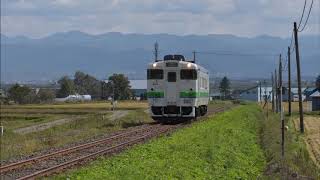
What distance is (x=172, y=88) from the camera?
34125 millimetres

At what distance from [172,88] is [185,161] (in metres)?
17.4

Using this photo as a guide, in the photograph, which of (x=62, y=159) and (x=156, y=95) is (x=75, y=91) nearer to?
(x=156, y=95)

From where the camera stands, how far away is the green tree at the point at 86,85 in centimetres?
17112

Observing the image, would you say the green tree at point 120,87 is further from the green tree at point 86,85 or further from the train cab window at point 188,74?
the train cab window at point 188,74

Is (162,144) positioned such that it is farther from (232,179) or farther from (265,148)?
(232,179)

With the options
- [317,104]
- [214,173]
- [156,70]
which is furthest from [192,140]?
[317,104]

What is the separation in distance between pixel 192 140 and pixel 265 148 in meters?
2.68

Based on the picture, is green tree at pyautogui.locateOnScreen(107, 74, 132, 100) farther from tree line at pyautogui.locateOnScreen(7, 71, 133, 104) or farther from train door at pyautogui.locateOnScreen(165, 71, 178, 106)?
train door at pyautogui.locateOnScreen(165, 71, 178, 106)

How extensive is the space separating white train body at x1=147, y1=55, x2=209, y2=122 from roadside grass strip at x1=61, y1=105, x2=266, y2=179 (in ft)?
28.3

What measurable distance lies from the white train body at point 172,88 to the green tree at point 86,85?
135 metres

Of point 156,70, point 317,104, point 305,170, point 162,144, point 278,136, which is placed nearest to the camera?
point 305,170

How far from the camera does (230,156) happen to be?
19234mm

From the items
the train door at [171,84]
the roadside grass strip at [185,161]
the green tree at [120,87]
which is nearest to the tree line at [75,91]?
the green tree at [120,87]

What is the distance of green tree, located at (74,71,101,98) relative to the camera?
171125 mm
